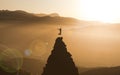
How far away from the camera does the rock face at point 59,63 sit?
43719 mm

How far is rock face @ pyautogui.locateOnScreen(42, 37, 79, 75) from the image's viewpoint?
143ft


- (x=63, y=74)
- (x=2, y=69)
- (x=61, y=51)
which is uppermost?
(x=61, y=51)

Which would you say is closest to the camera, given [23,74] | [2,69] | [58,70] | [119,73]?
[58,70]

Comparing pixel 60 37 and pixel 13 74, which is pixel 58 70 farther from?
pixel 13 74

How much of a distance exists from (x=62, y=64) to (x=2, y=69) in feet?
111


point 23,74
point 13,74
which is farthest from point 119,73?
point 13,74

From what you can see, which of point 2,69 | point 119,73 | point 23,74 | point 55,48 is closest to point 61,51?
point 55,48

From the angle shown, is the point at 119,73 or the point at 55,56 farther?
the point at 119,73

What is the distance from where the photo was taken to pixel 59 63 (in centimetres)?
4381

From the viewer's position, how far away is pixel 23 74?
100688 millimetres

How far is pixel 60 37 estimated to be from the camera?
44.8 m

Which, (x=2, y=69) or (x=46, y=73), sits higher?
(x=46, y=73)

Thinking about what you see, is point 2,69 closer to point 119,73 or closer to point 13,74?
point 13,74

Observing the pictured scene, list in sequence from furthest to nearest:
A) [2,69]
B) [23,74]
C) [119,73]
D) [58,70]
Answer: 1. [119,73]
2. [23,74]
3. [2,69]
4. [58,70]
